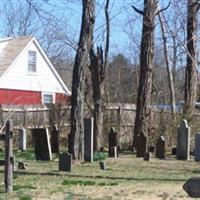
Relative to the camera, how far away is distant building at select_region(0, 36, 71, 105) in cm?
4212

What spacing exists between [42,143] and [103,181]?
17.6 feet

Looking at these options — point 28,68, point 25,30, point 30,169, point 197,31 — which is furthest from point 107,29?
point 25,30

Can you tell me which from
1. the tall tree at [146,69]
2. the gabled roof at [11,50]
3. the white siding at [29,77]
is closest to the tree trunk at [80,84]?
the tall tree at [146,69]

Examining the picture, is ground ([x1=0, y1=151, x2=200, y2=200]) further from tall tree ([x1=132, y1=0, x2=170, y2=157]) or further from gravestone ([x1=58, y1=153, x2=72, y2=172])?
tall tree ([x1=132, y1=0, x2=170, y2=157])

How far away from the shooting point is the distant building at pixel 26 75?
138ft

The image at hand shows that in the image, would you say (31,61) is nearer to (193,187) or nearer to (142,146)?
(142,146)

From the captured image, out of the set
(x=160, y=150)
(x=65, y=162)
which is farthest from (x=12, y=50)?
(x=65, y=162)

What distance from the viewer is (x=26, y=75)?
4362 cm

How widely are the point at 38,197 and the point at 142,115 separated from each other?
1245 centimetres

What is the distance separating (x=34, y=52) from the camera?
45.1m

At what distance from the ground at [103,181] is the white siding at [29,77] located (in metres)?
25.9

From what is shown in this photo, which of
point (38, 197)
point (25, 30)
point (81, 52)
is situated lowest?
point (38, 197)

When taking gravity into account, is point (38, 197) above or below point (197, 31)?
below

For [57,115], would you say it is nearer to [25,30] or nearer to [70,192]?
[70,192]
